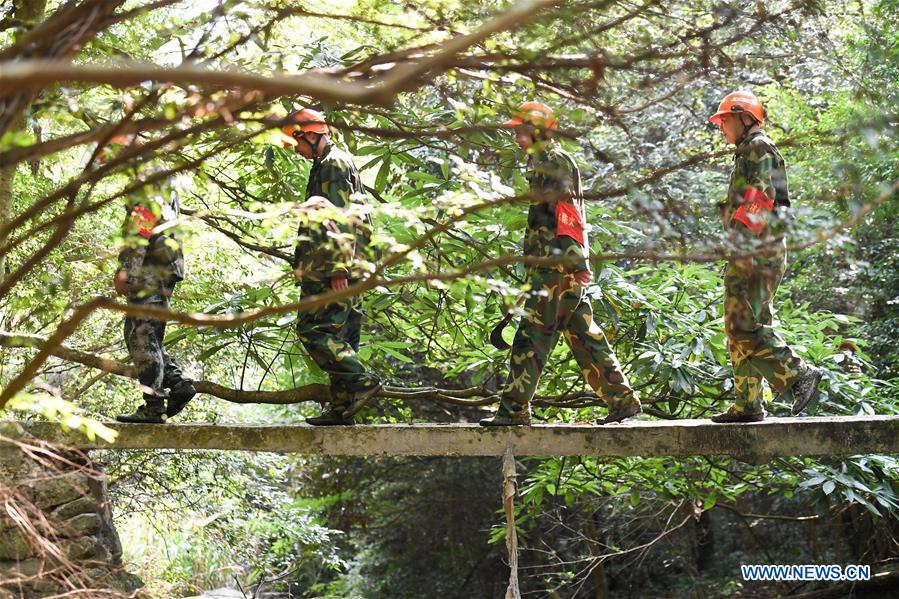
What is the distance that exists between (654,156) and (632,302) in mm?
4613

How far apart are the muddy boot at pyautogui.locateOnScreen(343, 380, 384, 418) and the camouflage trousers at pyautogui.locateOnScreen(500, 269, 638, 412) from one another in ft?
2.44

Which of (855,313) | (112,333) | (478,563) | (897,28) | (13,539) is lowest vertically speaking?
(13,539)

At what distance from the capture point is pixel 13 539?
19.0 feet

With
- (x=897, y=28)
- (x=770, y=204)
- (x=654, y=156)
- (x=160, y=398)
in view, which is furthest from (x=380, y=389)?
(x=654, y=156)

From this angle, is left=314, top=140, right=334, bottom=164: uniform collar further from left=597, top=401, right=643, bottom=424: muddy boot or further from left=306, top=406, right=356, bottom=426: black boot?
left=597, top=401, right=643, bottom=424: muddy boot

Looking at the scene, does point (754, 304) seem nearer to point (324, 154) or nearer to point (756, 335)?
point (756, 335)

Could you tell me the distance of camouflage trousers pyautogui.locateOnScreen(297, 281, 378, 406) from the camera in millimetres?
5391

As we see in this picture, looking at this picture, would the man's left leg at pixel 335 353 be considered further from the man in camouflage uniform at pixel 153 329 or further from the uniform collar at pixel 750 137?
the uniform collar at pixel 750 137

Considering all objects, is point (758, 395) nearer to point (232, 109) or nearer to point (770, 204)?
point (770, 204)

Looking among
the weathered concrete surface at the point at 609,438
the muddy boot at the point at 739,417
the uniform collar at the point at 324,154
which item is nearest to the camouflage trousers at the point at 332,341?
the weathered concrete surface at the point at 609,438

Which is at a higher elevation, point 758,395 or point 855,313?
point 855,313

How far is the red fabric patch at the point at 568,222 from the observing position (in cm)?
509

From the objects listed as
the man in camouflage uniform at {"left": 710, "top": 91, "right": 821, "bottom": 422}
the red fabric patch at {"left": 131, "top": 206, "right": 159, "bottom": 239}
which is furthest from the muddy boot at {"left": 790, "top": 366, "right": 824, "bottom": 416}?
the red fabric patch at {"left": 131, "top": 206, "right": 159, "bottom": 239}

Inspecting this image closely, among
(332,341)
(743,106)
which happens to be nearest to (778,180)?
(743,106)
